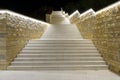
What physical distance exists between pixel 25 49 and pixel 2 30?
2144 millimetres

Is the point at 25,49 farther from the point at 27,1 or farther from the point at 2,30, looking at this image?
the point at 27,1

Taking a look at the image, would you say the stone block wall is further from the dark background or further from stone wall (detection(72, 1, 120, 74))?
the dark background

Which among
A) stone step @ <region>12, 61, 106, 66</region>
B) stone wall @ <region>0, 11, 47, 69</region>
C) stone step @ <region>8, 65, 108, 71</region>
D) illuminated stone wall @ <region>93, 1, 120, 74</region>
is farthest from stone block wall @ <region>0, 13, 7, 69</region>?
illuminated stone wall @ <region>93, 1, 120, 74</region>

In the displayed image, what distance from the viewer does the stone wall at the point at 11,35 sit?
11.0 meters

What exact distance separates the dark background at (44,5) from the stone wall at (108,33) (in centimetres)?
1227

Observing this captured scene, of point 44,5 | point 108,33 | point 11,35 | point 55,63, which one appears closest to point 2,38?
point 11,35

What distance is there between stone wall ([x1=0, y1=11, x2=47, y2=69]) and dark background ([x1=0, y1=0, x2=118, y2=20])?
1106 cm

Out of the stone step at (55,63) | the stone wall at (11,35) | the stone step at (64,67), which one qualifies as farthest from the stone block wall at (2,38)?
the stone step at (55,63)

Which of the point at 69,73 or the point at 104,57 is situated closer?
the point at 69,73

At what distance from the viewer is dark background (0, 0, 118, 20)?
26303mm

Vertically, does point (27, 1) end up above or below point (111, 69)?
above


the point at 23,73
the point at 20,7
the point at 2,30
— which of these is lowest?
the point at 23,73

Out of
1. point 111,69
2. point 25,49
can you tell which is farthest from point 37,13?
point 111,69

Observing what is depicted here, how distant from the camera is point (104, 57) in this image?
11836 mm
